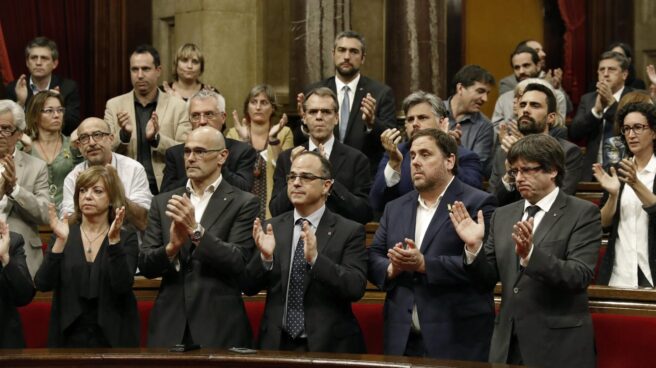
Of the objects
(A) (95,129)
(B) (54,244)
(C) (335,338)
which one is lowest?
(C) (335,338)

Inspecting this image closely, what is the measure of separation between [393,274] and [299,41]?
331cm

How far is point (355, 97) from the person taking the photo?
19.6 ft

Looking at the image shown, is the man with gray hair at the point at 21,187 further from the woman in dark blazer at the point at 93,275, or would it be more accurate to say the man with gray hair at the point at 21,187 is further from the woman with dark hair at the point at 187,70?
the woman with dark hair at the point at 187,70

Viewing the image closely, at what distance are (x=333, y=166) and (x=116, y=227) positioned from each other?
117cm

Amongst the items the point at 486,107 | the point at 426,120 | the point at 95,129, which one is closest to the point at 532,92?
the point at 426,120

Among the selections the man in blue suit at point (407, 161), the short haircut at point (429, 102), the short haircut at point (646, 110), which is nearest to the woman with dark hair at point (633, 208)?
the short haircut at point (646, 110)

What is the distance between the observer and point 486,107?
9.16 m

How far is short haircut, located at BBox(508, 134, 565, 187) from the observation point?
155 inches

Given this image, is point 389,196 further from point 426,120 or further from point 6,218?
point 6,218

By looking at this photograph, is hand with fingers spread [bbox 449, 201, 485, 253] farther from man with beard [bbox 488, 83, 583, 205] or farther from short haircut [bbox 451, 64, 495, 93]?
short haircut [bbox 451, 64, 495, 93]

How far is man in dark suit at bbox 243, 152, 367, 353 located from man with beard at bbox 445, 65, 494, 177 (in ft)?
5.51

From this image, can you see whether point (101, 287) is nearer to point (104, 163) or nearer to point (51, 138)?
point (104, 163)

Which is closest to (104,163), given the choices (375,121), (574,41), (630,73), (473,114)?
(375,121)

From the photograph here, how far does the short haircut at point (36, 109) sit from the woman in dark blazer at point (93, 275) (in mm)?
1426
